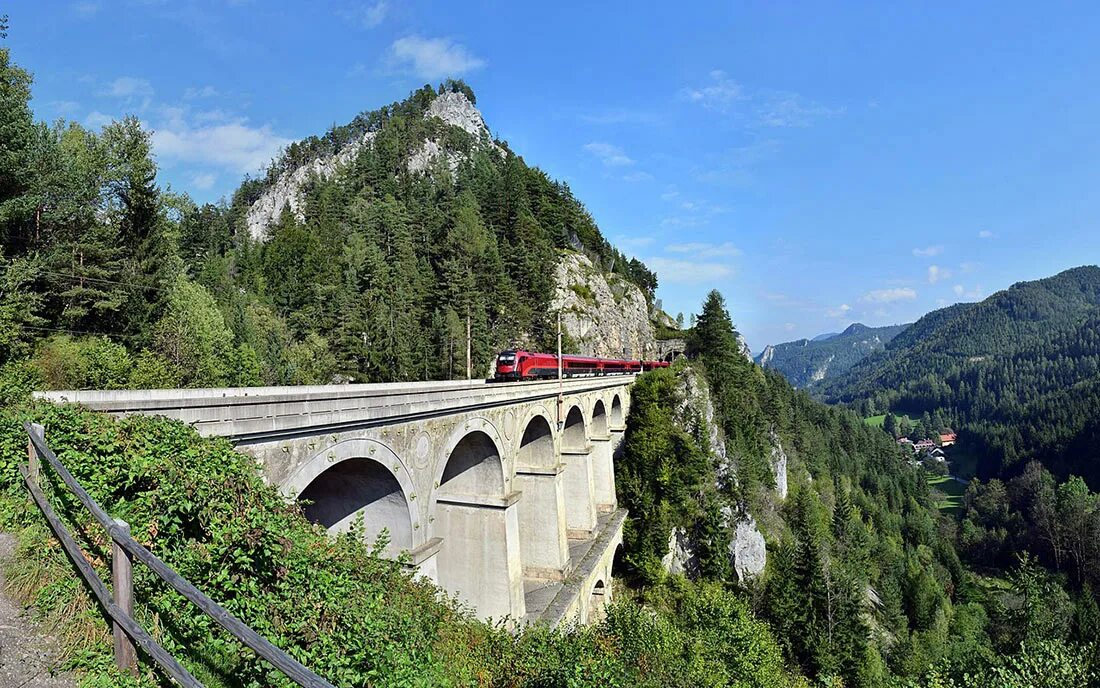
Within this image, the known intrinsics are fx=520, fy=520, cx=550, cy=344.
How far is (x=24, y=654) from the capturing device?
176 inches

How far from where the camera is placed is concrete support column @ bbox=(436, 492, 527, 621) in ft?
59.1

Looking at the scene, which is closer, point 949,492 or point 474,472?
point 474,472

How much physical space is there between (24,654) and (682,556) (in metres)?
40.9

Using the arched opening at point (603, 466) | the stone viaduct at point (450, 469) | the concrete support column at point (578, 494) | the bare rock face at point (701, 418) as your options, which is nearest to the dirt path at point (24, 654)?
the stone viaduct at point (450, 469)

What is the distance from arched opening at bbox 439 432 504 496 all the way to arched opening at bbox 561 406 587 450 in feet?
39.2

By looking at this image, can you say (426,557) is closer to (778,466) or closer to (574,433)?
(574,433)

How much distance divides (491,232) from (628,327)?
23.6 meters

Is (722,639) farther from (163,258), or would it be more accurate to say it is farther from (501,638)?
(163,258)

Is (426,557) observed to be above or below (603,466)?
above

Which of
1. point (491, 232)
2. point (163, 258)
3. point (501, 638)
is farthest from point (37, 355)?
point (491, 232)

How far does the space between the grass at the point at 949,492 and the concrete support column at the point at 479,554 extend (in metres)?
141

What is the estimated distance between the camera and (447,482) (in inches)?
755

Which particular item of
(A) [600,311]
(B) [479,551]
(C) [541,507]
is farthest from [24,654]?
(A) [600,311]

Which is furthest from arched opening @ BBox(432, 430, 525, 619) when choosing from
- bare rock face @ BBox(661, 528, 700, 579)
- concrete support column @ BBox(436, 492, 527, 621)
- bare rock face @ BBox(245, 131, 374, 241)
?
bare rock face @ BBox(245, 131, 374, 241)
